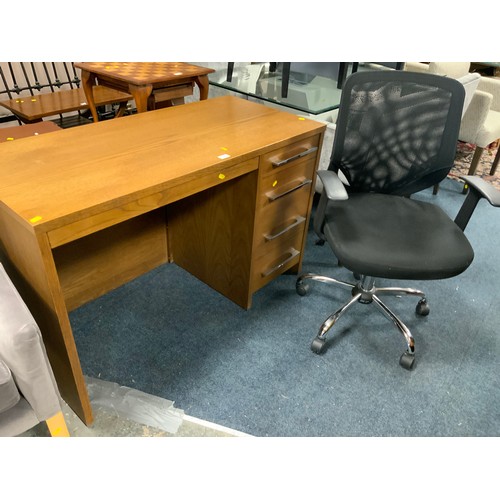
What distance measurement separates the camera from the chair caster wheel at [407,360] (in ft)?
5.21

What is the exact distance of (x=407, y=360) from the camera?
159 centimetres

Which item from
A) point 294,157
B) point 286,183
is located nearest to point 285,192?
point 286,183

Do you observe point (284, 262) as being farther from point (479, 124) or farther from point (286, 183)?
point (479, 124)

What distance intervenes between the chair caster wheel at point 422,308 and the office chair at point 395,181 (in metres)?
0.22

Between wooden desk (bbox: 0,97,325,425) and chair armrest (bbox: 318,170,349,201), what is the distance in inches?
6.3

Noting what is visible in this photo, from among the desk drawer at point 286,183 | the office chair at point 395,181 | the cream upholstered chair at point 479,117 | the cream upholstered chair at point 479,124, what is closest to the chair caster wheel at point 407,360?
the office chair at point 395,181

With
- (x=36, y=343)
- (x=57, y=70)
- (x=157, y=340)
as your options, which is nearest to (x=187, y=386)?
(x=157, y=340)

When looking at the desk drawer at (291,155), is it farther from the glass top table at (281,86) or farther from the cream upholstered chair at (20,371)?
the cream upholstered chair at (20,371)

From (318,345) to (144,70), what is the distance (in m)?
1.82

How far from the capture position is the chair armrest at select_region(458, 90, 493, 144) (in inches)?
102

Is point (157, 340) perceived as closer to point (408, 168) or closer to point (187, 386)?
point (187, 386)

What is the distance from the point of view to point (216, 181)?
4.32ft

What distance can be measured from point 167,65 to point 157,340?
1755 mm

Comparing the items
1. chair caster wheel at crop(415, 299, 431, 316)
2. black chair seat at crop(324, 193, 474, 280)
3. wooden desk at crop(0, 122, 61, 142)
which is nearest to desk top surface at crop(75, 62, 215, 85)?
wooden desk at crop(0, 122, 61, 142)
